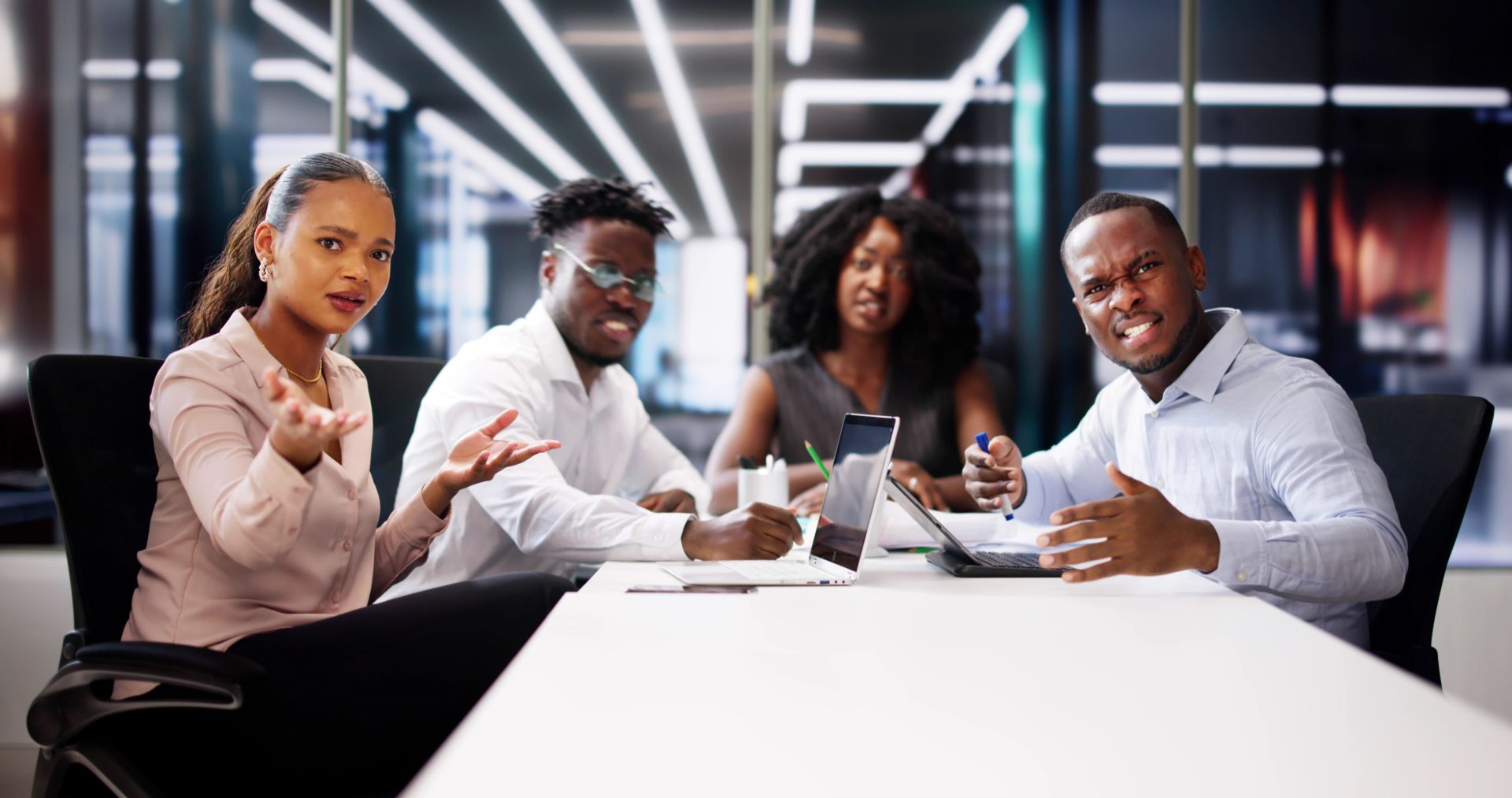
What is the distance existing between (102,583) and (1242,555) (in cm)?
169

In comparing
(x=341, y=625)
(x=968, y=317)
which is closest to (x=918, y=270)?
(x=968, y=317)

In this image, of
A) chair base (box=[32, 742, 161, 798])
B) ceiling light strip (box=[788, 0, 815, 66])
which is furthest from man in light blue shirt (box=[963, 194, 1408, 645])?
ceiling light strip (box=[788, 0, 815, 66])

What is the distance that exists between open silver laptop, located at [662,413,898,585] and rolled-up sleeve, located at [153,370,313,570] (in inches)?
22.8

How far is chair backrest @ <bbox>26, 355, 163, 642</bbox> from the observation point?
4.90 feet

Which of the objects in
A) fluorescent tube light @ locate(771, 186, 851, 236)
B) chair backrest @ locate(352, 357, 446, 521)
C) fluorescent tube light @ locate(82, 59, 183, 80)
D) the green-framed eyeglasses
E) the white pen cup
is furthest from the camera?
fluorescent tube light @ locate(771, 186, 851, 236)

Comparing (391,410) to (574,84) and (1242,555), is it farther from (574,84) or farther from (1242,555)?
(574,84)

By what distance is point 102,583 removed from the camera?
1523 millimetres

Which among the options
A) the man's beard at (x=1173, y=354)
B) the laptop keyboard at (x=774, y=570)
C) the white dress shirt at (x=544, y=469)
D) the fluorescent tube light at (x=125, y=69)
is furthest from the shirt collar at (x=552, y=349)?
the fluorescent tube light at (x=125, y=69)

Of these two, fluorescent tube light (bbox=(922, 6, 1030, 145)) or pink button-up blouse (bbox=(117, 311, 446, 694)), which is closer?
pink button-up blouse (bbox=(117, 311, 446, 694))

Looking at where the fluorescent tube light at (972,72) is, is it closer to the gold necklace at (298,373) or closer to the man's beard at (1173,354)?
the man's beard at (1173,354)

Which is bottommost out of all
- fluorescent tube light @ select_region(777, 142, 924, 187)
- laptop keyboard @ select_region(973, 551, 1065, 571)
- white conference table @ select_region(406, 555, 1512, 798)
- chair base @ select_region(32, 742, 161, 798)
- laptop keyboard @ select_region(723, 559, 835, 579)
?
chair base @ select_region(32, 742, 161, 798)

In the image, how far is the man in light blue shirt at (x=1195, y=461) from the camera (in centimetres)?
153

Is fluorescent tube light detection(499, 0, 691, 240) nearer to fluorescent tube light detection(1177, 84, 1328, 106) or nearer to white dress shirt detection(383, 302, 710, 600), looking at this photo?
white dress shirt detection(383, 302, 710, 600)

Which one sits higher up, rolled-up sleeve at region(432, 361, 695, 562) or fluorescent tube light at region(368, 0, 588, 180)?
fluorescent tube light at region(368, 0, 588, 180)
